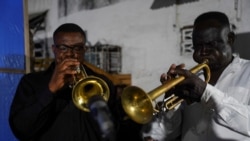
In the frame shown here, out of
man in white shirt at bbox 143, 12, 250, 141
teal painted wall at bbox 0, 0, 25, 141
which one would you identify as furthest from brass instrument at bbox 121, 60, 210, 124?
teal painted wall at bbox 0, 0, 25, 141


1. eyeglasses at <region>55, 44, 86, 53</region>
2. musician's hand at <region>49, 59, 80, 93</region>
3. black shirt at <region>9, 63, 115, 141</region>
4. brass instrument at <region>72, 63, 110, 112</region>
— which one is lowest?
black shirt at <region>9, 63, 115, 141</region>

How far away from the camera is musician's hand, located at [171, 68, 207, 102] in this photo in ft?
6.76

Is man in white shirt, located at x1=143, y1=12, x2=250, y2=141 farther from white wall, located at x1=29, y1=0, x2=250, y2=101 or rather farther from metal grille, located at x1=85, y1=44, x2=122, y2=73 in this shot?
metal grille, located at x1=85, y1=44, x2=122, y2=73

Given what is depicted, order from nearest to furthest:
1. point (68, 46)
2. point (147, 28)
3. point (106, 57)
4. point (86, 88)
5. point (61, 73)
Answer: point (61, 73) < point (86, 88) < point (68, 46) < point (147, 28) < point (106, 57)

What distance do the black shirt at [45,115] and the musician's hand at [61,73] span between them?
0.06m

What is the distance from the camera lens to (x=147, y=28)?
7.33 m

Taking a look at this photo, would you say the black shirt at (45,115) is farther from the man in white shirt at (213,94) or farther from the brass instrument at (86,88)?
the man in white shirt at (213,94)

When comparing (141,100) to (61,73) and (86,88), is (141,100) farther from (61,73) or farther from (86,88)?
(61,73)

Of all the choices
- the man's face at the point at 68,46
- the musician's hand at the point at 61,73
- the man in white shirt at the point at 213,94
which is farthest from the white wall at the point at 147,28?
the musician's hand at the point at 61,73

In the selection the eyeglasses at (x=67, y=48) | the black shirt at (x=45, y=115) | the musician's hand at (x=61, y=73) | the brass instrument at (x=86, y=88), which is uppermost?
the eyeglasses at (x=67, y=48)

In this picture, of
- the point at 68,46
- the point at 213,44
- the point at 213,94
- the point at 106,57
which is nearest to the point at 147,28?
the point at 106,57

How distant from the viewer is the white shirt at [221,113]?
207 centimetres

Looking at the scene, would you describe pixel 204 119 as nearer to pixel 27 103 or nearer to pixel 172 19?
pixel 27 103

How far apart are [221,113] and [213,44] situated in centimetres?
57
